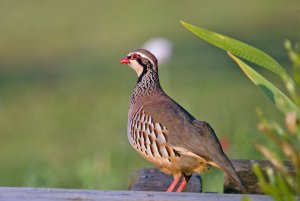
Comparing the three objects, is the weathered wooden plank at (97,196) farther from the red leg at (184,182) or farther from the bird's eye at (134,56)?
the bird's eye at (134,56)

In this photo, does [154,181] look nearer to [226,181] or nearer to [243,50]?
[226,181]

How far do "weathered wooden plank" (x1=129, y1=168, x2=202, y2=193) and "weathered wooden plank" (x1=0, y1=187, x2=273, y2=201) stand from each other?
0.94 m

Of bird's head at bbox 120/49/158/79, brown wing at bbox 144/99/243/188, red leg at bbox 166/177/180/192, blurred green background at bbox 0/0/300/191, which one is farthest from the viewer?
blurred green background at bbox 0/0/300/191

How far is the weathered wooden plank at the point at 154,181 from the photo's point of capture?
4.46 metres

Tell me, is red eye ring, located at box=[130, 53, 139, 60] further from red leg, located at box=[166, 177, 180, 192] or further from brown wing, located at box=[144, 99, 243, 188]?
red leg, located at box=[166, 177, 180, 192]

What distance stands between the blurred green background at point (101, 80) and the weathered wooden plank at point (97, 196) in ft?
6.87

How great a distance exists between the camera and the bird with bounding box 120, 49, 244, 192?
14.5 feet

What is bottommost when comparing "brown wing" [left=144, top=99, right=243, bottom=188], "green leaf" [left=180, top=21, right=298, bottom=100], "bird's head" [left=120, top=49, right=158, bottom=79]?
"brown wing" [left=144, top=99, right=243, bottom=188]

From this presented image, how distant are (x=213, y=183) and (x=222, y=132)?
2.80 m

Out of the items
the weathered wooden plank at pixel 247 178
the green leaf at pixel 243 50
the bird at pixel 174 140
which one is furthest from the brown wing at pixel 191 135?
the green leaf at pixel 243 50

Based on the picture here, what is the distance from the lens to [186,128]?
14.9 ft

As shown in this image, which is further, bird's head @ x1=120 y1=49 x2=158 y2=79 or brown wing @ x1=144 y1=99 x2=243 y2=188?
bird's head @ x1=120 y1=49 x2=158 y2=79

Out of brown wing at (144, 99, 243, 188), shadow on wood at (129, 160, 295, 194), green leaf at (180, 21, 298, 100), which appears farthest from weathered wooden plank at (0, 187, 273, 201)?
shadow on wood at (129, 160, 295, 194)

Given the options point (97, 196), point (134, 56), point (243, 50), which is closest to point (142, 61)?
point (134, 56)
